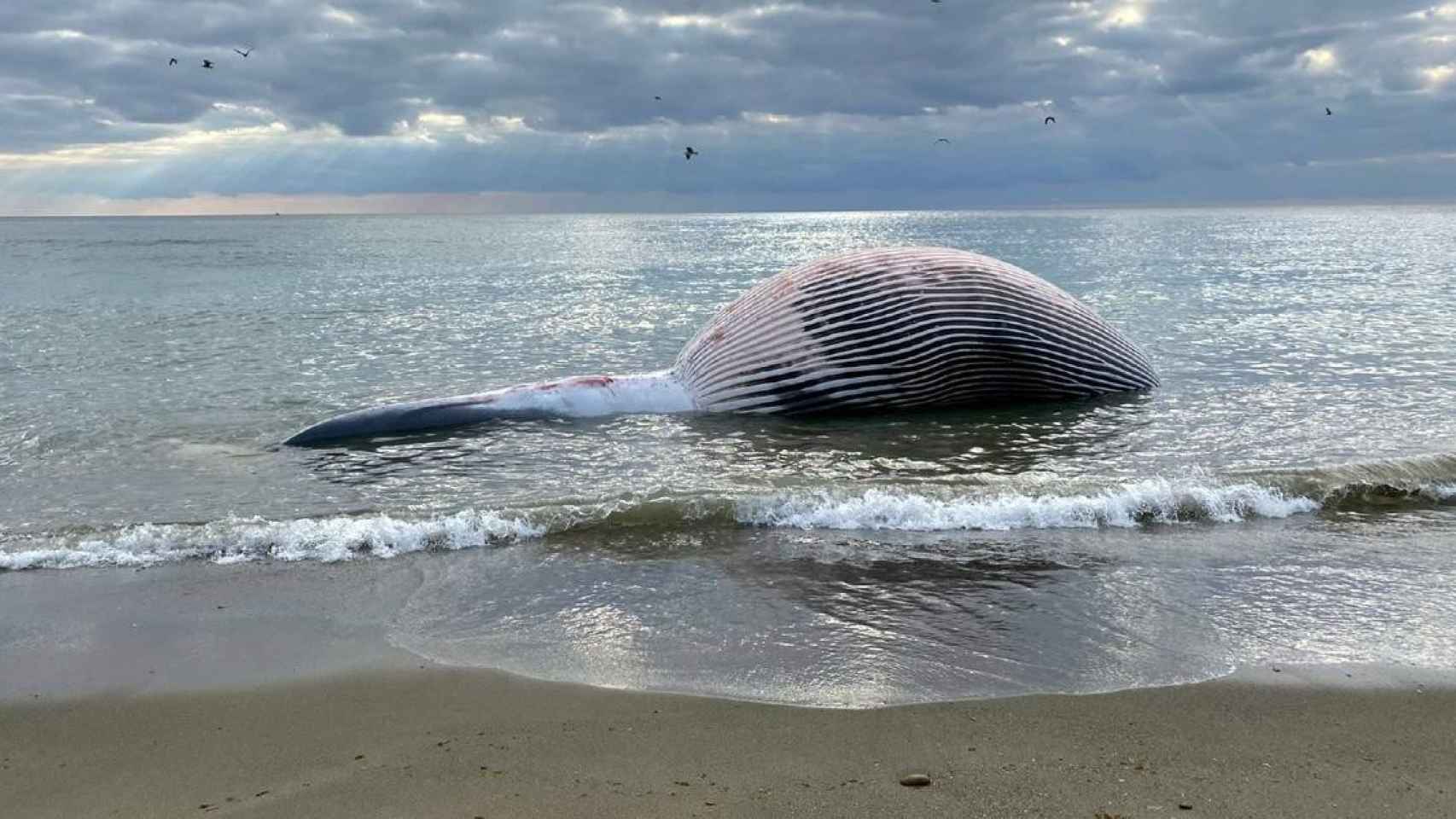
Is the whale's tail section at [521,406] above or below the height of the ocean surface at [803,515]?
above

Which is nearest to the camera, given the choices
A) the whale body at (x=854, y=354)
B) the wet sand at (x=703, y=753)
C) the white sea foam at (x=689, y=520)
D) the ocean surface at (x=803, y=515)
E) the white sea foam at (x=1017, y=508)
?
the wet sand at (x=703, y=753)

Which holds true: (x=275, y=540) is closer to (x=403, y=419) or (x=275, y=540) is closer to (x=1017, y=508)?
(x=403, y=419)

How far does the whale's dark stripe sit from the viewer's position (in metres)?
10.8

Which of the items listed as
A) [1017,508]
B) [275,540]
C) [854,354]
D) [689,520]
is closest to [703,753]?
[689,520]

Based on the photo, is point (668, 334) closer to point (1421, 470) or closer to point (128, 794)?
point (1421, 470)

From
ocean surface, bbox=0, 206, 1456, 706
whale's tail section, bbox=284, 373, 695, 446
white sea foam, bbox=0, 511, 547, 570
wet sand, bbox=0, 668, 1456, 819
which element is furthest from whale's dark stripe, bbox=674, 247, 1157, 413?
wet sand, bbox=0, 668, 1456, 819

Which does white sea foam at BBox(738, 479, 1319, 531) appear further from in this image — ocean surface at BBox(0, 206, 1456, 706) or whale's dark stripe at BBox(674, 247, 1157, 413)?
whale's dark stripe at BBox(674, 247, 1157, 413)

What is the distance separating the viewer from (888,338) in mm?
10891

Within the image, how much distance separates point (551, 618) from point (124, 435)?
7399mm

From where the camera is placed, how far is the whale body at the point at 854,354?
35.5 feet

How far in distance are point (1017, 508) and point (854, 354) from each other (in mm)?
3304

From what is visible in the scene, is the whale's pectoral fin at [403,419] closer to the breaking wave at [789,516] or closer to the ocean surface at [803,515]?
the ocean surface at [803,515]

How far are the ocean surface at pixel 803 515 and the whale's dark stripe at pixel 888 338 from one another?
344 mm

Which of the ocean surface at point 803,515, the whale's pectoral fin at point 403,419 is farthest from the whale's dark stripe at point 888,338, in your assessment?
the whale's pectoral fin at point 403,419
